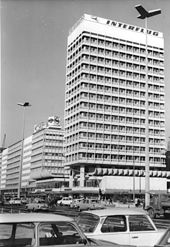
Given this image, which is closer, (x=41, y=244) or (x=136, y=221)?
(x=41, y=244)

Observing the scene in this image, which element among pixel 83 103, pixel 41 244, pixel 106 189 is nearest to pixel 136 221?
pixel 41 244

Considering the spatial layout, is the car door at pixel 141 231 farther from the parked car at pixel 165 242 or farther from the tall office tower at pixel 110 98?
the tall office tower at pixel 110 98

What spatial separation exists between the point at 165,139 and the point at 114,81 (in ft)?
68.3

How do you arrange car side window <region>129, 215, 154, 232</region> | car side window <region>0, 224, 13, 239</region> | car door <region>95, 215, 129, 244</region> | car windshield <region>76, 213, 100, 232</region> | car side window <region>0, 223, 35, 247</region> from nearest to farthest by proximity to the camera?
car side window <region>0, 224, 13, 239</region>, car side window <region>0, 223, 35, 247</region>, car door <region>95, 215, 129, 244</region>, car windshield <region>76, 213, 100, 232</region>, car side window <region>129, 215, 154, 232</region>

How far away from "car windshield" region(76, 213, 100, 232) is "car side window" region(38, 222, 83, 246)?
2221mm

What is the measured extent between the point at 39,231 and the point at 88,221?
9.59 ft

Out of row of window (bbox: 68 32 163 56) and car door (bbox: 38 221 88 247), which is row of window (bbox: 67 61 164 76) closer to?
row of window (bbox: 68 32 163 56)

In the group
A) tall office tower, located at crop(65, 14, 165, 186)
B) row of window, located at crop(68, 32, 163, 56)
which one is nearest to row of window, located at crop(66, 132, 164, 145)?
tall office tower, located at crop(65, 14, 165, 186)

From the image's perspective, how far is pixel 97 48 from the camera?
91.7m

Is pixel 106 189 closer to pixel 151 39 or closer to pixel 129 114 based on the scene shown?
pixel 129 114

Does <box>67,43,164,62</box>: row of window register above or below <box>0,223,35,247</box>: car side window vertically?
above

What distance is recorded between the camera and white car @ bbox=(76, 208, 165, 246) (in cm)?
755

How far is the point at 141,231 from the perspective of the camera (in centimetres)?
799

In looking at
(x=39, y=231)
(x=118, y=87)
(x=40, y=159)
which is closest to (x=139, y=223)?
(x=39, y=231)
